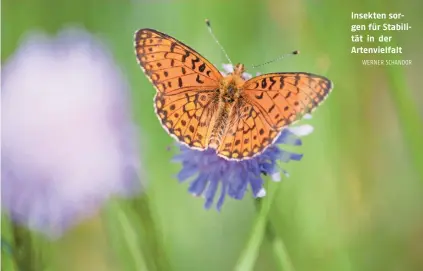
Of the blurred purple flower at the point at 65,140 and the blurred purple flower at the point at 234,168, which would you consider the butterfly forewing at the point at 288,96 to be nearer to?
the blurred purple flower at the point at 234,168

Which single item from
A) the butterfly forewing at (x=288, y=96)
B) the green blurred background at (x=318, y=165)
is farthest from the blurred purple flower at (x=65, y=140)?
the butterfly forewing at (x=288, y=96)

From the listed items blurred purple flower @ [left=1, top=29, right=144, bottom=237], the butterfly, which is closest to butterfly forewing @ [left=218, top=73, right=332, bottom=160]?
the butterfly

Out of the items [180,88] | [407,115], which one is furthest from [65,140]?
[407,115]

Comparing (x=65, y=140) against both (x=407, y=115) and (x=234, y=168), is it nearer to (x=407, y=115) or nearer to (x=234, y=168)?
(x=234, y=168)

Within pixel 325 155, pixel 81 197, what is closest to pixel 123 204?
pixel 81 197

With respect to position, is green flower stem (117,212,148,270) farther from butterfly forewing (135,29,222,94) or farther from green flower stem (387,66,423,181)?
green flower stem (387,66,423,181)

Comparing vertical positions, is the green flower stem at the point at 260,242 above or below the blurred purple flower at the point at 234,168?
below
